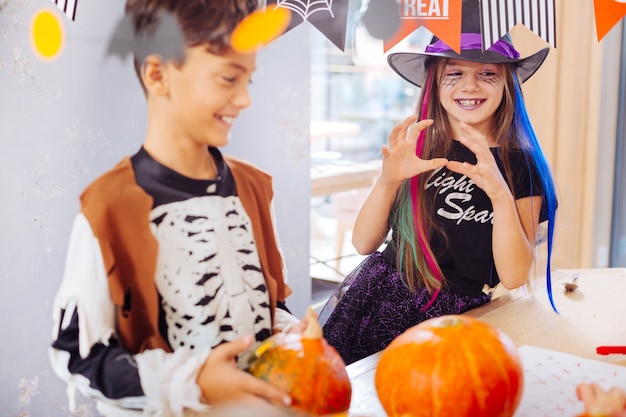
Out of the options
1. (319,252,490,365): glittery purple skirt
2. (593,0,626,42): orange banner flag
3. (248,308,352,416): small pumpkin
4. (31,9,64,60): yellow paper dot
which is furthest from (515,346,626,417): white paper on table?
(31,9,64,60): yellow paper dot

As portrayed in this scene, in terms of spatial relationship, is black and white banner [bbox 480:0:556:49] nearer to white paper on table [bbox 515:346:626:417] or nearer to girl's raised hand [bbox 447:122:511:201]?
girl's raised hand [bbox 447:122:511:201]

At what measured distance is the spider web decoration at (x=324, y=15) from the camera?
975 mm

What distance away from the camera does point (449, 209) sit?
1.28 m

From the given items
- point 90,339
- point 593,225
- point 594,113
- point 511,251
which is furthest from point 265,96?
point 593,225

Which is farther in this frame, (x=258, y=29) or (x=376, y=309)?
(x=376, y=309)

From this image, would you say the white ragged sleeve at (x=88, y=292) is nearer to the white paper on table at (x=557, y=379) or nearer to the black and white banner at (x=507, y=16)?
the white paper on table at (x=557, y=379)

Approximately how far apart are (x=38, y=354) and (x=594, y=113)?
1.65 m

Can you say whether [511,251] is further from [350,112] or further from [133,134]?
[350,112]

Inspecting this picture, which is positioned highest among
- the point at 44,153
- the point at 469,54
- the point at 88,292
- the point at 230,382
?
the point at 469,54

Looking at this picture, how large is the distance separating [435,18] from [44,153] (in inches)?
23.5

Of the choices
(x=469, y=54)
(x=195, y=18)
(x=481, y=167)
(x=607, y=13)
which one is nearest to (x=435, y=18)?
(x=469, y=54)

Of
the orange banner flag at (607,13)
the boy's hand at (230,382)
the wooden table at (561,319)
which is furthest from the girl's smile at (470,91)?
the boy's hand at (230,382)

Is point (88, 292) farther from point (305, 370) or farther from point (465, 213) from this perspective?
point (465, 213)

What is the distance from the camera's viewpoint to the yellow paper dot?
2.60 ft
